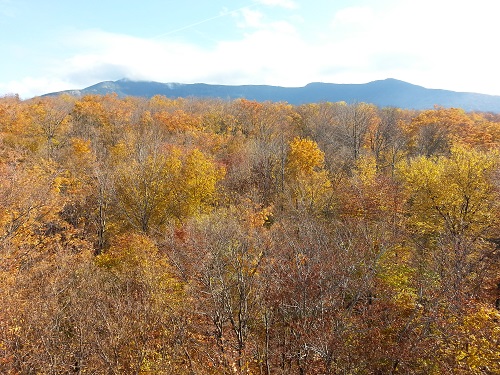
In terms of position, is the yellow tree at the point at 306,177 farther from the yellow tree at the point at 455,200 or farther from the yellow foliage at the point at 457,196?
the yellow foliage at the point at 457,196

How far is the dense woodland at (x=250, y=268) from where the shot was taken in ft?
49.9

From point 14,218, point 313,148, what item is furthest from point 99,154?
point 313,148

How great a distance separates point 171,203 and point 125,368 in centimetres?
2197

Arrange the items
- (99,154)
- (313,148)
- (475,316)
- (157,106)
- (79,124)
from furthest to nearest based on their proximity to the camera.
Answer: (157,106) < (79,124) < (99,154) < (313,148) < (475,316)

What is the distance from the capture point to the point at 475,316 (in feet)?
44.0

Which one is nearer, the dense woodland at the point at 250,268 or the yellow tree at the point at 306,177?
the dense woodland at the point at 250,268

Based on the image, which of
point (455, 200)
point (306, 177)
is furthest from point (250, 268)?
point (306, 177)

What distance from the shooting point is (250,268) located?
21047 millimetres

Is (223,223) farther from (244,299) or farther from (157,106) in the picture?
(157,106)

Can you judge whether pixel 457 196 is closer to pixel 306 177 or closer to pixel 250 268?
pixel 306 177

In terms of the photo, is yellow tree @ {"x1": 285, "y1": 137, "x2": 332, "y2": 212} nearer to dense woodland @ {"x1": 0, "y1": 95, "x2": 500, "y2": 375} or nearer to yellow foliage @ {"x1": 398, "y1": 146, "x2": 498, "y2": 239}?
dense woodland @ {"x1": 0, "y1": 95, "x2": 500, "y2": 375}

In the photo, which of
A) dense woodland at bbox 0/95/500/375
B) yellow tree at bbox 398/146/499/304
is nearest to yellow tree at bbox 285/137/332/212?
dense woodland at bbox 0/95/500/375

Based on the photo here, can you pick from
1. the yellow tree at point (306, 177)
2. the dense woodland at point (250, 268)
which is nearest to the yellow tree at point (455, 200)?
the dense woodland at point (250, 268)

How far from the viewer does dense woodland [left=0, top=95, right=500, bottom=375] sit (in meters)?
15.2
